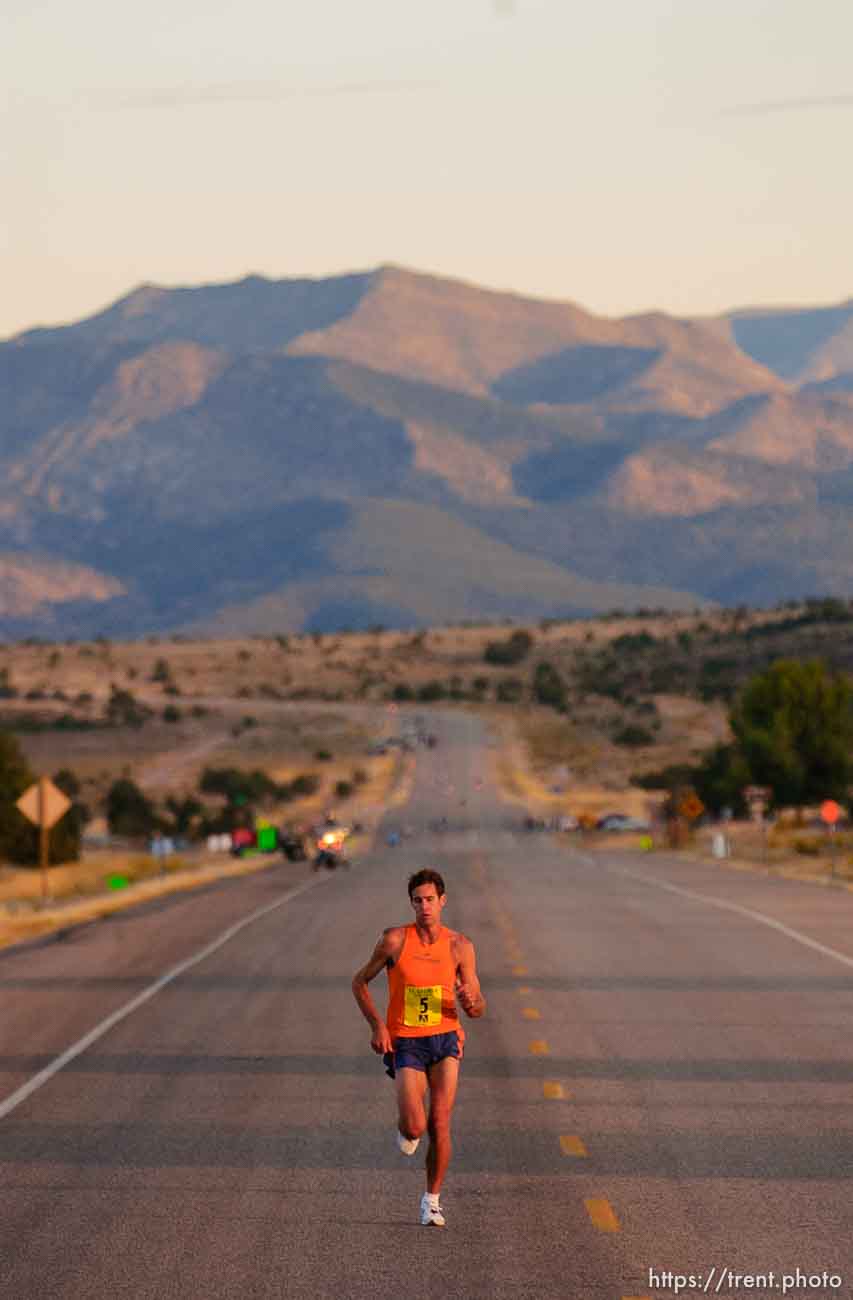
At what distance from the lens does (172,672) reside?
173375 mm

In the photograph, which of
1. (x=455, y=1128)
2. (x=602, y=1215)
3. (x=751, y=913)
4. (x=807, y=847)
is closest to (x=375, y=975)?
(x=602, y=1215)

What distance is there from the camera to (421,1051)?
1085 centimetres

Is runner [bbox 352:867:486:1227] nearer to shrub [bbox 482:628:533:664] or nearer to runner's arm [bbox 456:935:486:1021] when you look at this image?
runner's arm [bbox 456:935:486:1021]

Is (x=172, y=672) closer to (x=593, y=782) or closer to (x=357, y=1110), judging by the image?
(x=593, y=782)

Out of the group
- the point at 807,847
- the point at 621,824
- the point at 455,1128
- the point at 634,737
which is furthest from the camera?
the point at 634,737

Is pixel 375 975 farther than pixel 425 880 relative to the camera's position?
Yes

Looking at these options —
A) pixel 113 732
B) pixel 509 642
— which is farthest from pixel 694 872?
pixel 509 642

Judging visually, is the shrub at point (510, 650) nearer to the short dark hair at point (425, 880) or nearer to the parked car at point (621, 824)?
the parked car at point (621, 824)

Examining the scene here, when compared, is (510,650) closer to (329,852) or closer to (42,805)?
(329,852)

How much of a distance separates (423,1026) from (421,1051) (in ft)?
0.40

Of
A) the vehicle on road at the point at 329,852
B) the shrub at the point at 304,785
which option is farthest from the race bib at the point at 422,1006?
the shrub at the point at 304,785

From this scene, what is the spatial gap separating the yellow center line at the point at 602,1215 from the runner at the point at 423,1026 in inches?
29.0

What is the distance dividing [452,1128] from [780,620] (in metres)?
156

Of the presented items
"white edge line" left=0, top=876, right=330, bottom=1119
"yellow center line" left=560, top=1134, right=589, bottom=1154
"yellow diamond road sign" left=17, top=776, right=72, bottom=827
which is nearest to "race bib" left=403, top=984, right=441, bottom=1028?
"yellow center line" left=560, top=1134, right=589, bottom=1154
